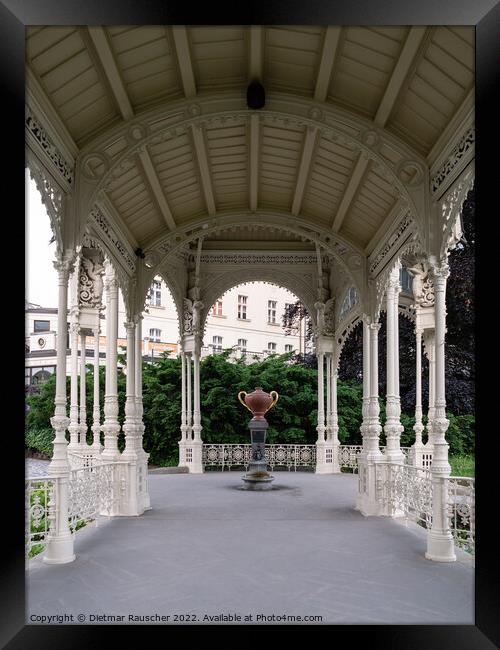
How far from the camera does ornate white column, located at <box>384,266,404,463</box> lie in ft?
32.4

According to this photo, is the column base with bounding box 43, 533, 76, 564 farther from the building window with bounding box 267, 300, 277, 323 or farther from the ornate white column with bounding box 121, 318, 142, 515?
the building window with bounding box 267, 300, 277, 323

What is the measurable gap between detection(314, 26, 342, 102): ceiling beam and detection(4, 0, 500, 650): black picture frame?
1627 mm

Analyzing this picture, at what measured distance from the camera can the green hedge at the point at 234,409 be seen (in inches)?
758

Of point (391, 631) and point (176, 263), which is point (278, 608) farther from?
point (176, 263)

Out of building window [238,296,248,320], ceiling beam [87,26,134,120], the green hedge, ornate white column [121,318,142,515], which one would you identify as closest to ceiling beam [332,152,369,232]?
ceiling beam [87,26,134,120]

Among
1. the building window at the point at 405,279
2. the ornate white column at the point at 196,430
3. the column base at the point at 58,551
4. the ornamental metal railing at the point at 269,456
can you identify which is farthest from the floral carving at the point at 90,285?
the building window at the point at 405,279

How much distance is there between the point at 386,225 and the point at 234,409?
1077 centimetres

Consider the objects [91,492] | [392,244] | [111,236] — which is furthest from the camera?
[392,244]

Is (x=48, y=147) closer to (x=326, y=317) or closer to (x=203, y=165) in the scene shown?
(x=203, y=165)

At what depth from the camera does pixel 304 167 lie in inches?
355

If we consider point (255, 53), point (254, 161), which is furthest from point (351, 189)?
point (255, 53)
